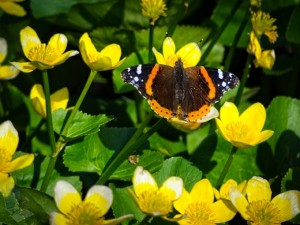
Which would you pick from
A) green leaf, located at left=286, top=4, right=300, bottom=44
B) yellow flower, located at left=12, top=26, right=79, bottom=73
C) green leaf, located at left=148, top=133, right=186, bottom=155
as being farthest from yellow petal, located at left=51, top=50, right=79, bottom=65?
green leaf, located at left=286, top=4, right=300, bottom=44

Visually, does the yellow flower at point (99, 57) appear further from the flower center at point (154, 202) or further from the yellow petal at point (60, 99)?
the flower center at point (154, 202)

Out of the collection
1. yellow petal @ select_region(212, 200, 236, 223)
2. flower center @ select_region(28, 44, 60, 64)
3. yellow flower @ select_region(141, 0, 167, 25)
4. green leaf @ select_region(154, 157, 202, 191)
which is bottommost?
green leaf @ select_region(154, 157, 202, 191)

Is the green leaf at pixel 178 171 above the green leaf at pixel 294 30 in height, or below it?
below

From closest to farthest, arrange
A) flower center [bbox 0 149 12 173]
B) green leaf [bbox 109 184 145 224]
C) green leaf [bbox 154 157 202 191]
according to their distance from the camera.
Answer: flower center [bbox 0 149 12 173], green leaf [bbox 109 184 145 224], green leaf [bbox 154 157 202 191]

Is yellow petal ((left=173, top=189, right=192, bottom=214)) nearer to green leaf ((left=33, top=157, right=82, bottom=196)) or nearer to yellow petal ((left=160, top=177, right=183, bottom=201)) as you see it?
yellow petal ((left=160, top=177, right=183, bottom=201))

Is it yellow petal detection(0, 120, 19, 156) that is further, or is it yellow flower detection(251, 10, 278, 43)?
yellow flower detection(251, 10, 278, 43)

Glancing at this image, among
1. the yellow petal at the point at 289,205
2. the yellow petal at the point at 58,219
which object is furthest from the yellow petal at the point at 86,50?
the yellow petal at the point at 289,205

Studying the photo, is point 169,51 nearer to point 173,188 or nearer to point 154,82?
point 154,82

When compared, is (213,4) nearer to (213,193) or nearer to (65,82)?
(65,82)
